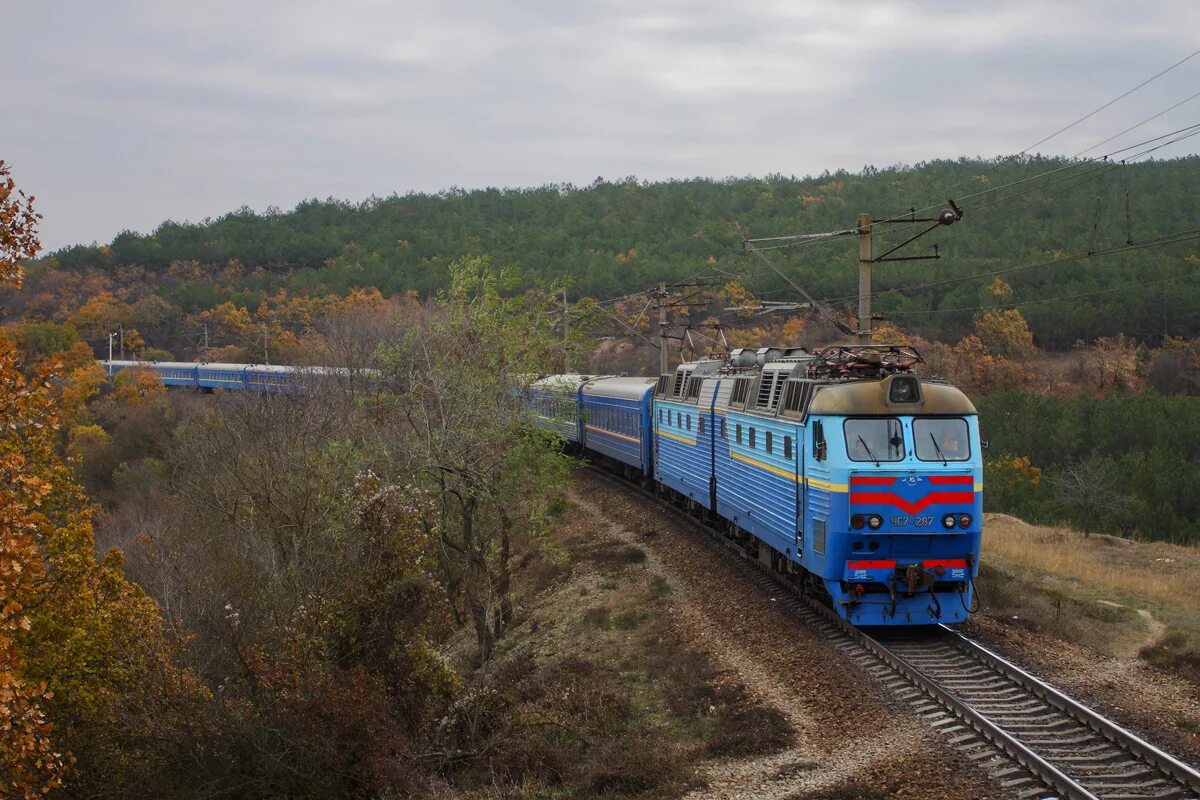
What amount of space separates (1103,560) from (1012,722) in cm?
1498

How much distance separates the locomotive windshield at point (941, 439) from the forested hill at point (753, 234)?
44.9 meters

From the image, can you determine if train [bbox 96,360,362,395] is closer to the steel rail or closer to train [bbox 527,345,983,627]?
train [bbox 527,345,983,627]

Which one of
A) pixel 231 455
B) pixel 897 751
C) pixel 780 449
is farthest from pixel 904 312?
pixel 897 751

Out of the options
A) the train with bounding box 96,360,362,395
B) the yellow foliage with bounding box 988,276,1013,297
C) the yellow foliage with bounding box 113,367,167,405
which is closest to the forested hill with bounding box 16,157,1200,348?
the yellow foliage with bounding box 988,276,1013,297

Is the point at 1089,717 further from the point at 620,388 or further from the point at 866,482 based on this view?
the point at 620,388

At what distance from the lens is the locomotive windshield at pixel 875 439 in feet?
51.5

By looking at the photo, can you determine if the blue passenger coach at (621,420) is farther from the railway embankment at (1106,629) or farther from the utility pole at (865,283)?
the railway embankment at (1106,629)

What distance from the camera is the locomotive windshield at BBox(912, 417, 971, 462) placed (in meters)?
15.8

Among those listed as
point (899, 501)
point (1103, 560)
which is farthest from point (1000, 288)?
point (899, 501)

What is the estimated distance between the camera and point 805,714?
43.7 ft

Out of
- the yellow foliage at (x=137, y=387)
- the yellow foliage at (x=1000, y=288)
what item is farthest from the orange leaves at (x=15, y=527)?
the yellow foliage at (x=1000, y=288)

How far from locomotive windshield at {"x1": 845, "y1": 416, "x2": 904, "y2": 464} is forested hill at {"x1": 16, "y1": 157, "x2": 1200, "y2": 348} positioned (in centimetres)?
4513

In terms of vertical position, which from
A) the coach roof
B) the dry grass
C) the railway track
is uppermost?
the coach roof

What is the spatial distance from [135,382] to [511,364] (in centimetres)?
5543
